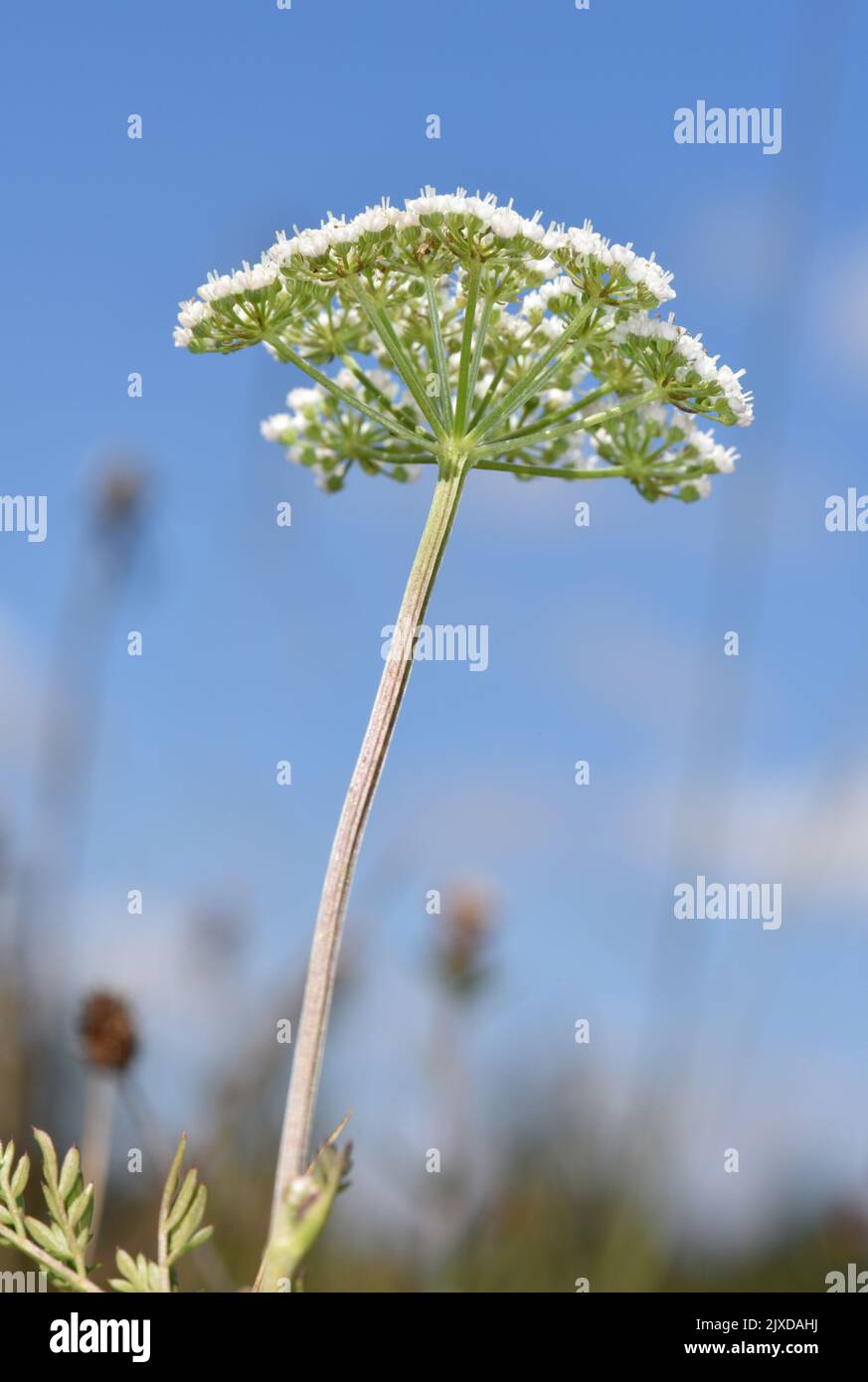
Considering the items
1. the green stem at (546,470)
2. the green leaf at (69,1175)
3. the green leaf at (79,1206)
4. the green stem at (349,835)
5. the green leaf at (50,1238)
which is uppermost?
the green stem at (546,470)

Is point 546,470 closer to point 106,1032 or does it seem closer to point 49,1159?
point 49,1159

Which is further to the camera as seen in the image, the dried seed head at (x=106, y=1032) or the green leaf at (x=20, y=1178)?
the dried seed head at (x=106, y=1032)

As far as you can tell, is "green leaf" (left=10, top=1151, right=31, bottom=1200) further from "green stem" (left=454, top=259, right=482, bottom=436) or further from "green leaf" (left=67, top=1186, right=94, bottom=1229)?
"green stem" (left=454, top=259, right=482, bottom=436)

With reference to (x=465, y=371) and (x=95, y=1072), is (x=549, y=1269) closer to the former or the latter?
(x=95, y=1072)

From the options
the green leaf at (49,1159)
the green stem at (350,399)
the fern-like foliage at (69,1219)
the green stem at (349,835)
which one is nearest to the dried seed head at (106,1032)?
the fern-like foliage at (69,1219)

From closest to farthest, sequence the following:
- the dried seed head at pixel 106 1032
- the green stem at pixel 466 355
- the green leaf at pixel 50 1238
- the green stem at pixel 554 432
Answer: the green leaf at pixel 50 1238 < the green stem at pixel 466 355 < the green stem at pixel 554 432 < the dried seed head at pixel 106 1032

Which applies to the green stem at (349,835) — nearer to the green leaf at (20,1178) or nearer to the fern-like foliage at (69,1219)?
the fern-like foliage at (69,1219)

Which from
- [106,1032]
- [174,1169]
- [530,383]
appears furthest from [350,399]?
[106,1032]
